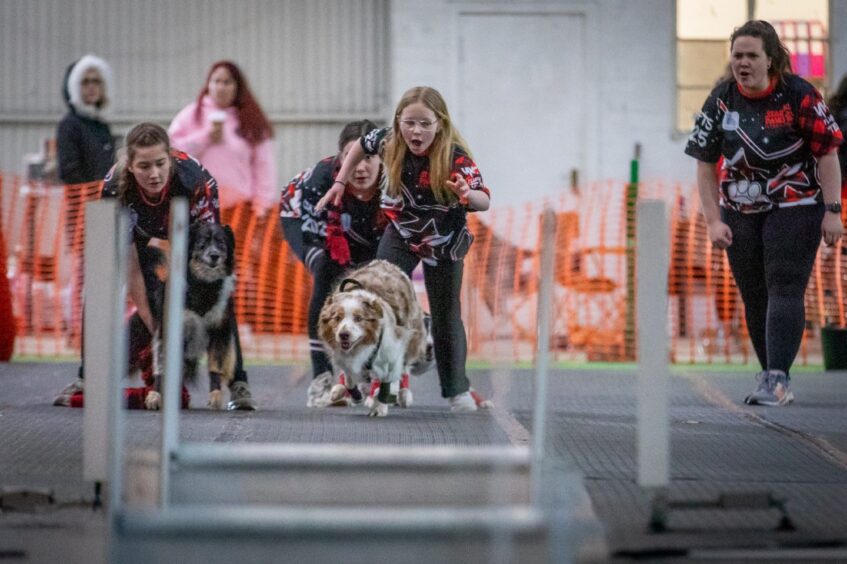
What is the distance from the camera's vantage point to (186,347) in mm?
7035

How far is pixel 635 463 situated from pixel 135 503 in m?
2.09

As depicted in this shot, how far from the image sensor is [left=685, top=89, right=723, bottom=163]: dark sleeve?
24.0 feet

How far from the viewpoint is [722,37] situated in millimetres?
15719

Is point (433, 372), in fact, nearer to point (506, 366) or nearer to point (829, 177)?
point (506, 366)

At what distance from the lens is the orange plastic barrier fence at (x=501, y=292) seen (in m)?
11.4

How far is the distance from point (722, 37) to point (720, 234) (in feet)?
29.1

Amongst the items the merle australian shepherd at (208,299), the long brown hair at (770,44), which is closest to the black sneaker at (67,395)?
the merle australian shepherd at (208,299)

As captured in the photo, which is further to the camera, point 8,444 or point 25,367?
point 25,367

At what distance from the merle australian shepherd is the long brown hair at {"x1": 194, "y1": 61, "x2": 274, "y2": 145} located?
11.7 feet

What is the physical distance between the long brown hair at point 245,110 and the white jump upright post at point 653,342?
6.75 meters

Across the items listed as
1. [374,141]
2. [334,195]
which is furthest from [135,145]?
[374,141]

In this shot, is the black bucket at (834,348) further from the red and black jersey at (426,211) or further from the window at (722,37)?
the window at (722,37)

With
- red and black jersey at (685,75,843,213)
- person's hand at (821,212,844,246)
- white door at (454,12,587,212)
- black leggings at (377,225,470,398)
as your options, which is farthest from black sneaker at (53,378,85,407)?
white door at (454,12,587,212)

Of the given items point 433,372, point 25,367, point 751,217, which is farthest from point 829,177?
point 25,367
